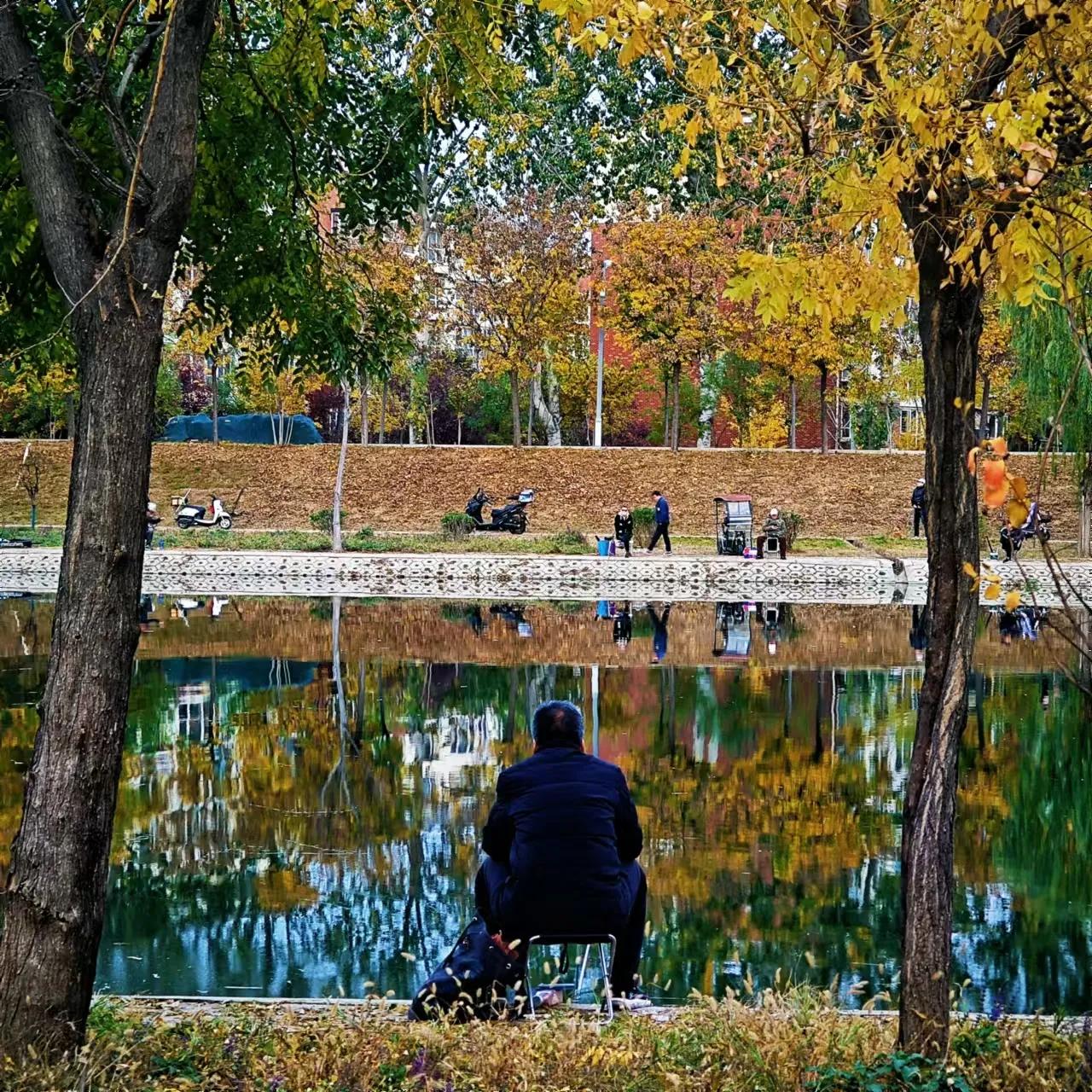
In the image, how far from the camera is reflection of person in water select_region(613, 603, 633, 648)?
2050 centimetres

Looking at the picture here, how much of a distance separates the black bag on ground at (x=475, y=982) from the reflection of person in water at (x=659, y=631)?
1286 centimetres

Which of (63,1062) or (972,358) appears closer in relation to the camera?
(63,1062)

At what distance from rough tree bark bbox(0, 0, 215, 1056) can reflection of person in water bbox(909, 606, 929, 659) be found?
1459cm

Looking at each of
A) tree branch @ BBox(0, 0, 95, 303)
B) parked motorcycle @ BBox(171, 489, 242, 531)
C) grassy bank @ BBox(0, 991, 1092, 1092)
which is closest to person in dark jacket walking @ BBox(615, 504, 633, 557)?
parked motorcycle @ BBox(171, 489, 242, 531)

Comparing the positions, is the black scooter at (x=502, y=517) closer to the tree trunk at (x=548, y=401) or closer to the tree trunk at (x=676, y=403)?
the tree trunk at (x=676, y=403)

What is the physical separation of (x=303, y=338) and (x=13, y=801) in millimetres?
3876

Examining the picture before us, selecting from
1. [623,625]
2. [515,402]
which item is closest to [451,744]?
[623,625]

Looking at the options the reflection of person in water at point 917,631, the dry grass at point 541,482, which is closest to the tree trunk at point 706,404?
the dry grass at point 541,482

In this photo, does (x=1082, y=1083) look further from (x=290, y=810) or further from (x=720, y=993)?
(x=290, y=810)

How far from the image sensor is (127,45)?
8484mm

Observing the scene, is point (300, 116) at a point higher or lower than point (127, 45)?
lower

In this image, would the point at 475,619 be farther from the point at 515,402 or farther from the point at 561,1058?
the point at 515,402

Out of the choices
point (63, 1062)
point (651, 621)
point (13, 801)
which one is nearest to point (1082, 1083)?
point (63, 1062)

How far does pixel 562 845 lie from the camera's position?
5.62 m
